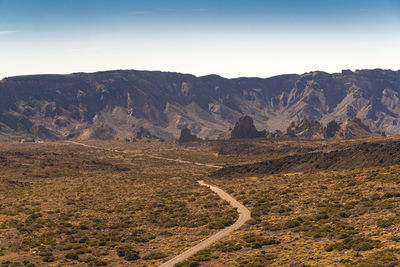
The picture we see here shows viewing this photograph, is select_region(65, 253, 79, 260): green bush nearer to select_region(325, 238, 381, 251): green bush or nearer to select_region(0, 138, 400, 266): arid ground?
select_region(0, 138, 400, 266): arid ground

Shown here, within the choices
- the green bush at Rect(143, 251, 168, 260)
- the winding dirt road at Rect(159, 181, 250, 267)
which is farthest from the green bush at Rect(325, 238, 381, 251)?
the green bush at Rect(143, 251, 168, 260)

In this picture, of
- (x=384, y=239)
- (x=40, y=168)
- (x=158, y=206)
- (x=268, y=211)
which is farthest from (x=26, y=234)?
(x=40, y=168)

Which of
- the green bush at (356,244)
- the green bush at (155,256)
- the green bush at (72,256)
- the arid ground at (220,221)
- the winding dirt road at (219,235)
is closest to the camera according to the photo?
the green bush at (356,244)

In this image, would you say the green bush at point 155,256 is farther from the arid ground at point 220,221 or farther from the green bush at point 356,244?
the green bush at point 356,244

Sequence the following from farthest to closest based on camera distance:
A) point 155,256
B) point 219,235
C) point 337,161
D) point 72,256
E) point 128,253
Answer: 1. point 337,161
2. point 219,235
3. point 128,253
4. point 72,256
5. point 155,256

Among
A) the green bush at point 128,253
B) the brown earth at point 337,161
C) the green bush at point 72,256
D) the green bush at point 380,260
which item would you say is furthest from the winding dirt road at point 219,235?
the brown earth at point 337,161

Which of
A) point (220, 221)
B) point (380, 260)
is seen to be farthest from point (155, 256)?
point (380, 260)

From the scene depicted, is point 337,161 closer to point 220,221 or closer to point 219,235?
point 220,221

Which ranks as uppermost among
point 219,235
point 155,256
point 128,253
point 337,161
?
point 337,161

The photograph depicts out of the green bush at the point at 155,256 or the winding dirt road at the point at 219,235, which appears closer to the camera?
the winding dirt road at the point at 219,235

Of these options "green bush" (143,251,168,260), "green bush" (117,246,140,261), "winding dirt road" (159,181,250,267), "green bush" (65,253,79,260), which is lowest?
"green bush" (65,253,79,260)

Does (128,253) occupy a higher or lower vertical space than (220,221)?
lower
